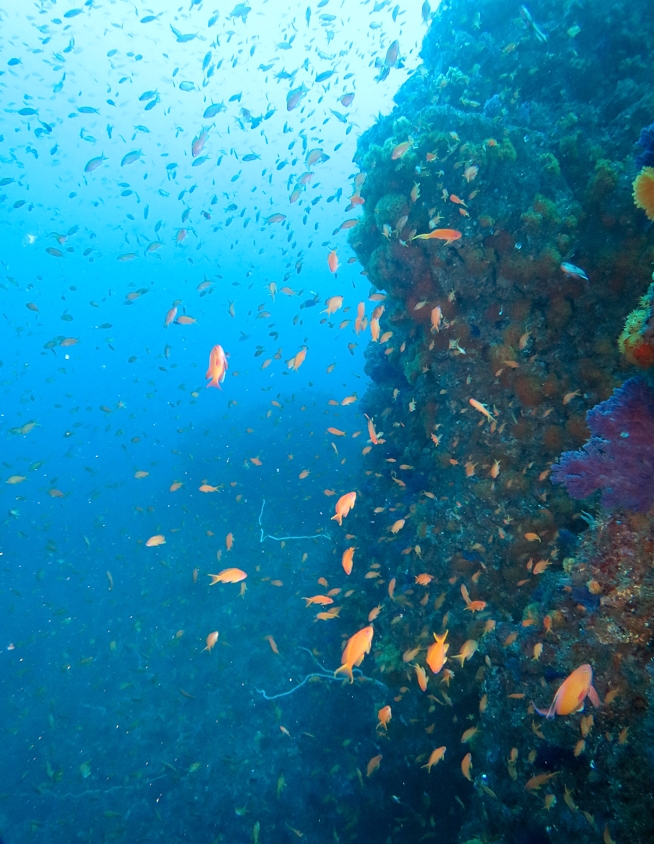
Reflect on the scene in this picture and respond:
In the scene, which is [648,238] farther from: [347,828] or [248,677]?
[248,677]

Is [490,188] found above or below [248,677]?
above

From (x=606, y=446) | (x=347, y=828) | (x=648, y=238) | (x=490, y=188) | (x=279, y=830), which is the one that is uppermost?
(x=490, y=188)

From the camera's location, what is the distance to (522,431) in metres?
6.14

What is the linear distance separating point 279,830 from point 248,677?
3577 mm

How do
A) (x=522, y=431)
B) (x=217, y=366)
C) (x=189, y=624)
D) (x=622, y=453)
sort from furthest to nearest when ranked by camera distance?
(x=189, y=624) < (x=522, y=431) < (x=217, y=366) < (x=622, y=453)

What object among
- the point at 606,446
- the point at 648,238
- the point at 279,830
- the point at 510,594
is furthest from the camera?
the point at 279,830

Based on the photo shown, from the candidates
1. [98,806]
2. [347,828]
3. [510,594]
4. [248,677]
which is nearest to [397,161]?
[510,594]

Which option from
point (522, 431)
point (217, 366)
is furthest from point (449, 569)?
point (217, 366)

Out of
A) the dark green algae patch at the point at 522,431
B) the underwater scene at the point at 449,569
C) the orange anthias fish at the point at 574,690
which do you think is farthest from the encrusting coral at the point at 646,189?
the orange anthias fish at the point at 574,690

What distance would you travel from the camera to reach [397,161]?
7.23 meters

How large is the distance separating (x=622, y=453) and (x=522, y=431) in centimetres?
251

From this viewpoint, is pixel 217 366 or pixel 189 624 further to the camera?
pixel 189 624

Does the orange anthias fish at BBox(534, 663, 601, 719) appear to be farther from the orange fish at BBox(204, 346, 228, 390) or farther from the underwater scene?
the orange fish at BBox(204, 346, 228, 390)

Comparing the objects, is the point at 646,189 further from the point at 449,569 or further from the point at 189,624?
the point at 189,624
